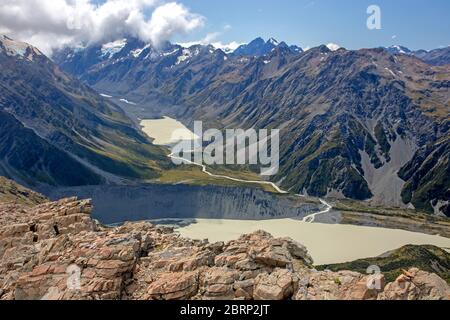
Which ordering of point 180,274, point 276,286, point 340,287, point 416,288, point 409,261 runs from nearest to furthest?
point 416,288 → point 276,286 → point 340,287 → point 180,274 → point 409,261

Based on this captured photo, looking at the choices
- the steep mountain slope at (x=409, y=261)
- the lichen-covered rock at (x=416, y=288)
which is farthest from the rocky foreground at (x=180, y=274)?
the steep mountain slope at (x=409, y=261)

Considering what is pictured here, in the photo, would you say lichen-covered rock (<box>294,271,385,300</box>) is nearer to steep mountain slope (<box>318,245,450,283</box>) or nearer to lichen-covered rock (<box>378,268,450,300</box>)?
lichen-covered rock (<box>378,268,450,300</box>)

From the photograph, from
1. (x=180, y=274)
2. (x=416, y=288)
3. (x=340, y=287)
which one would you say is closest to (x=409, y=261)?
(x=340, y=287)

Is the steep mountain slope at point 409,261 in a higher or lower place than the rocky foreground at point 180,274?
lower

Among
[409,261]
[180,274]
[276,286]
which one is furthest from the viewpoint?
[409,261]

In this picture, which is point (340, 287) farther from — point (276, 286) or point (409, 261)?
point (409, 261)

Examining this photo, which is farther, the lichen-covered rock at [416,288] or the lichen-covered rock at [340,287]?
the lichen-covered rock at [340,287]

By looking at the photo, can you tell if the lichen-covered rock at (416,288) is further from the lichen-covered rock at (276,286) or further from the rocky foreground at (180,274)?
the lichen-covered rock at (276,286)
